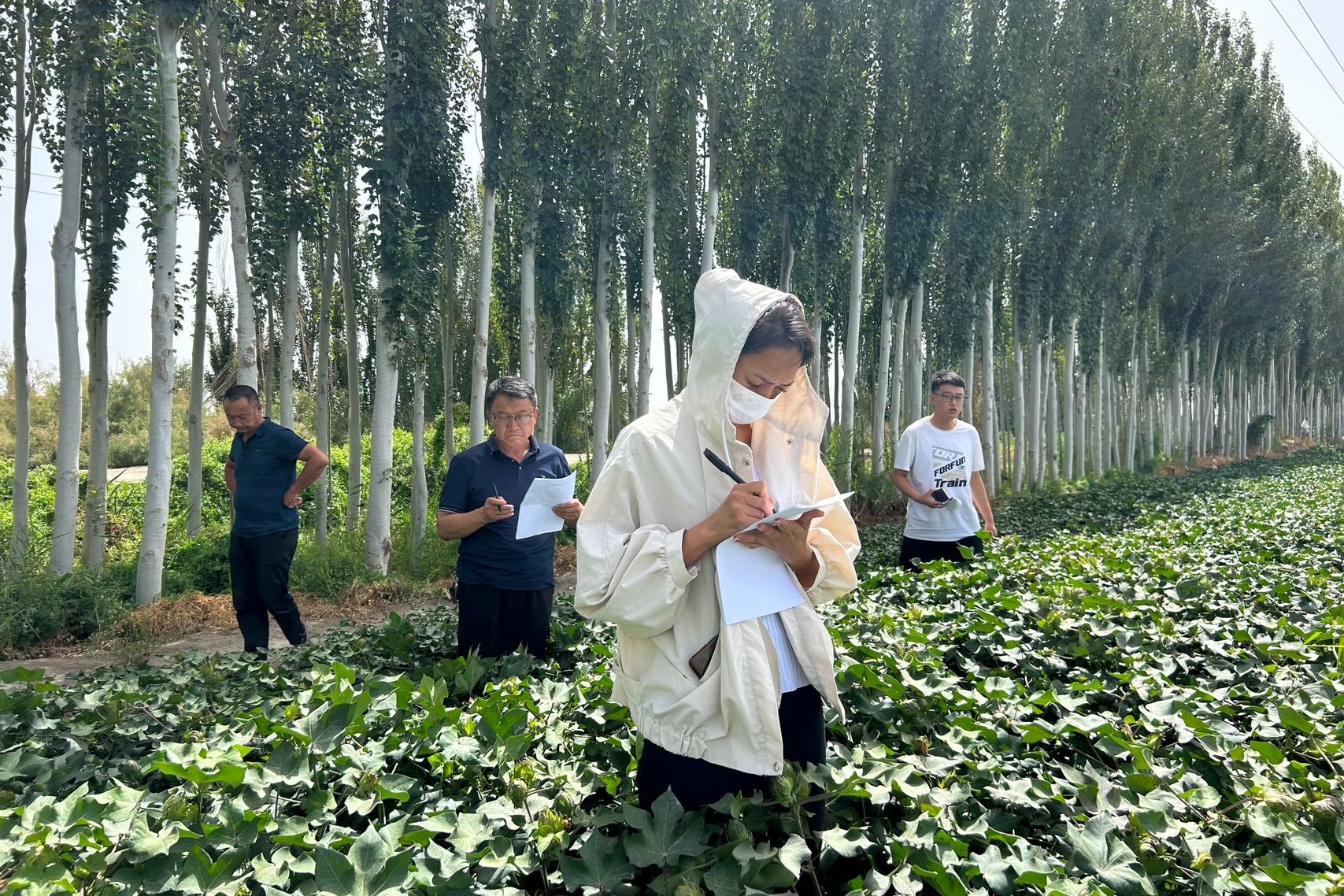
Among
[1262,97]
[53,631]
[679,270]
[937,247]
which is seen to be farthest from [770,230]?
[1262,97]

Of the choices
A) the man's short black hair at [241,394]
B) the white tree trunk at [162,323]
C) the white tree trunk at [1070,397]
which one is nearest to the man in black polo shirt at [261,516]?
the man's short black hair at [241,394]

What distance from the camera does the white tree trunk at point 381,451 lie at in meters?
9.86

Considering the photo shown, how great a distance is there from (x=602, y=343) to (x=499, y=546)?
9.32m

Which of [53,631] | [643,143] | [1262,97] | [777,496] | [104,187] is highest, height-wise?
[1262,97]

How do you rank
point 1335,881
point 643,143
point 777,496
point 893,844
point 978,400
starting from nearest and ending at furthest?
point 1335,881
point 893,844
point 777,496
point 643,143
point 978,400

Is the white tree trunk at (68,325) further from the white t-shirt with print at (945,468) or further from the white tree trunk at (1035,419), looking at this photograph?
the white tree trunk at (1035,419)

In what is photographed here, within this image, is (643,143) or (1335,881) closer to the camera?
(1335,881)

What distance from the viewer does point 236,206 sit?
376 inches

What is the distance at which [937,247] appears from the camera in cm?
1744

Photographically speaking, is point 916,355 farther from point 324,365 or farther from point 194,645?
point 194,645

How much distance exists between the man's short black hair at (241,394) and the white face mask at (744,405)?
446cm

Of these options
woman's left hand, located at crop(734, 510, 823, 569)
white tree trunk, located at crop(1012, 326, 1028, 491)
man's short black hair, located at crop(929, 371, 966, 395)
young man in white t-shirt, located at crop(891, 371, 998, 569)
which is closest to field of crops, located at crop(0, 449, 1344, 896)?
woman's left hand, located at crop(734, 510, 823, 569)

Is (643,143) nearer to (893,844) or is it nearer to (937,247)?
(937,247)

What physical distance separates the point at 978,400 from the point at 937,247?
10153mm
